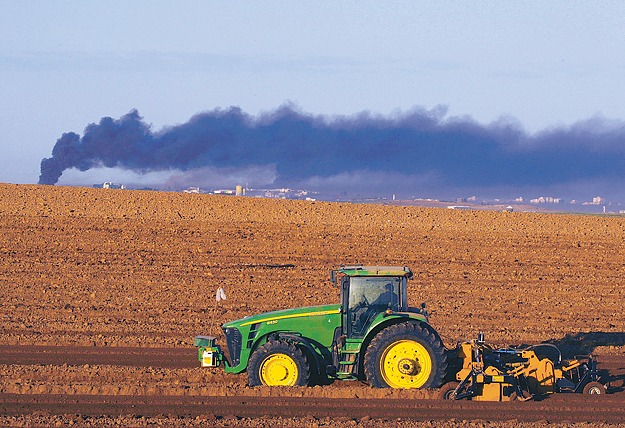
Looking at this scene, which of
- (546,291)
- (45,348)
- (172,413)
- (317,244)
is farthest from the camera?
(317,244)

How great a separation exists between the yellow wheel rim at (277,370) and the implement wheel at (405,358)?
45.9 inches

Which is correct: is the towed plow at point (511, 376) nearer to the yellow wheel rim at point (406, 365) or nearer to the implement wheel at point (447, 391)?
the implement wheel at point (447, 391)

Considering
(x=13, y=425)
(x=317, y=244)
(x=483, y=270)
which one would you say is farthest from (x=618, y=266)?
(x=13, y=425)

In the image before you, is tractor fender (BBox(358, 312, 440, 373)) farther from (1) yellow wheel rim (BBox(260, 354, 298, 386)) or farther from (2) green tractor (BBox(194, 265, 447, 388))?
(1) yellow wheel rim (BBox(260, 354, 298, 386))

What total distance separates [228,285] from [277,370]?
10.8 metres

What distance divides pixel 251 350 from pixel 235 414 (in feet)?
4.08

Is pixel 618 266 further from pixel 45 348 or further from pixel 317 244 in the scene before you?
pixel 45 348

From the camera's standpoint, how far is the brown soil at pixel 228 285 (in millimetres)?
10236

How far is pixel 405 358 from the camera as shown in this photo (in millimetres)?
10023

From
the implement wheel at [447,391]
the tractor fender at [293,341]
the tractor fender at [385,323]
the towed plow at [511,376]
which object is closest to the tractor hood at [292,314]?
the tractor fender at [293,341]

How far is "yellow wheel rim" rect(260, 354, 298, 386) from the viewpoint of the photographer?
1019 centimetres

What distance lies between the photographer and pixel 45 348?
1290 cm

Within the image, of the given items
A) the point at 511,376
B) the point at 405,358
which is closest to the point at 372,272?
the point at 405,358

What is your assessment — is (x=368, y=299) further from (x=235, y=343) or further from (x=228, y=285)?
(x=228, y=285)
